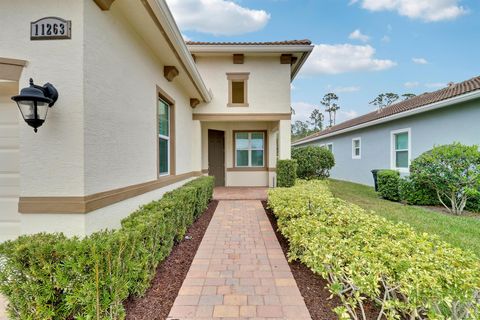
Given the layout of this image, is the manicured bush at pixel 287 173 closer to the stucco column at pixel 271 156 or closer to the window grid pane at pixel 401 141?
the stucco column at pixel 271 156

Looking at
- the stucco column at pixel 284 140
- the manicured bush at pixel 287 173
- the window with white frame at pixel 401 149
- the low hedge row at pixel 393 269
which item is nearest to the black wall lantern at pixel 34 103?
the low hedge row at pixel 393 269

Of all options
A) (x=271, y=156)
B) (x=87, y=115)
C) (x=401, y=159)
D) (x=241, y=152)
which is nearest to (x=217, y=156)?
(x=241, y=152)

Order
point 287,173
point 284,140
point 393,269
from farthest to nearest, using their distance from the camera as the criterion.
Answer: point 284,140 < point 287,173 < point 393,269

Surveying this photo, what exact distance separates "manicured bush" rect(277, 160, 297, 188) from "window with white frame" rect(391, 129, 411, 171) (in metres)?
4.95

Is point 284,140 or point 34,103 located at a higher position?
point 284,140

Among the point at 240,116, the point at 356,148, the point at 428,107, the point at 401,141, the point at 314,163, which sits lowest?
the point at 314,163

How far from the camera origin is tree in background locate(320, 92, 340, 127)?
1719 inches

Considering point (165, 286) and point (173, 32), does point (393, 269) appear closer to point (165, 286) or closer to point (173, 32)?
point (165, 286)

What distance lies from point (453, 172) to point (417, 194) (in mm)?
1366

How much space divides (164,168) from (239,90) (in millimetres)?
5489

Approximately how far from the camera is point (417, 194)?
7.62 m

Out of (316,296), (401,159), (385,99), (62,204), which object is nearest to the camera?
(62,204)

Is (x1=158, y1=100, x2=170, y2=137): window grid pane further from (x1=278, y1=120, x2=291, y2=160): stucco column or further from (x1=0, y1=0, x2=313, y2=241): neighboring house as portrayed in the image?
(x1=278, y1=120, x2=291, y2=160): stucco column

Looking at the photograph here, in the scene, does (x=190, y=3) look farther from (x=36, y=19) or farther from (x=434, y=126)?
(x=434, y=126)
